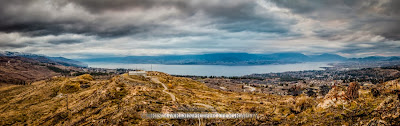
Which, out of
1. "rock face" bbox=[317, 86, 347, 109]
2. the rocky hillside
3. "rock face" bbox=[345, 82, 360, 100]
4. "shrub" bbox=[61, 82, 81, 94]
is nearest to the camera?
the rocky hillside

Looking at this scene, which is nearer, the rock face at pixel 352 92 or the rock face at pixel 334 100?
the rock face at pixel 352 92

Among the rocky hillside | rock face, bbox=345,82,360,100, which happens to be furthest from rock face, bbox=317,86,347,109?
rock face, bbox=345,82,360,100

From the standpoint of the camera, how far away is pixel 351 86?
33.3 meters

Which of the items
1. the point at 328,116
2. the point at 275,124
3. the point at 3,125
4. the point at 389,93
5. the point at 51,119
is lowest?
the point at 3,125

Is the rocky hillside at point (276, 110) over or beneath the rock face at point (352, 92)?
beneath

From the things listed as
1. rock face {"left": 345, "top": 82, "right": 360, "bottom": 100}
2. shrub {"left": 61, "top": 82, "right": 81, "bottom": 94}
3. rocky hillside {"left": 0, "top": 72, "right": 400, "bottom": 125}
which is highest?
rock face {"left": 345, "top": 82, "right": 360, "bottom": 100}

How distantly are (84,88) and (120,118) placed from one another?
416ft

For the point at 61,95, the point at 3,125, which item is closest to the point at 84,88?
the point at 61,95

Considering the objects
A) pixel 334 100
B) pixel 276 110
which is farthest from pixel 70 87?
pixel 334 100

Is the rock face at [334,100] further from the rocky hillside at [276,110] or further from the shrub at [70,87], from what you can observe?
the shrub at [70,87]

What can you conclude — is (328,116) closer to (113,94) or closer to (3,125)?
(113,94)

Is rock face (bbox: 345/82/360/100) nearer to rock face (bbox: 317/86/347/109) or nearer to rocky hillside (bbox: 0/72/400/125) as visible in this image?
rocky hillside (bbox: 0/72/400/125)

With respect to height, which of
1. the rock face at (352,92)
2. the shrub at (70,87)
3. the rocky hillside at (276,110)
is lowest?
the shrub at (70,87)

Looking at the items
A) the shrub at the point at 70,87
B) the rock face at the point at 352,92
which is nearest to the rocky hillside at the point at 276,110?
the rock face at the point at 352,92
